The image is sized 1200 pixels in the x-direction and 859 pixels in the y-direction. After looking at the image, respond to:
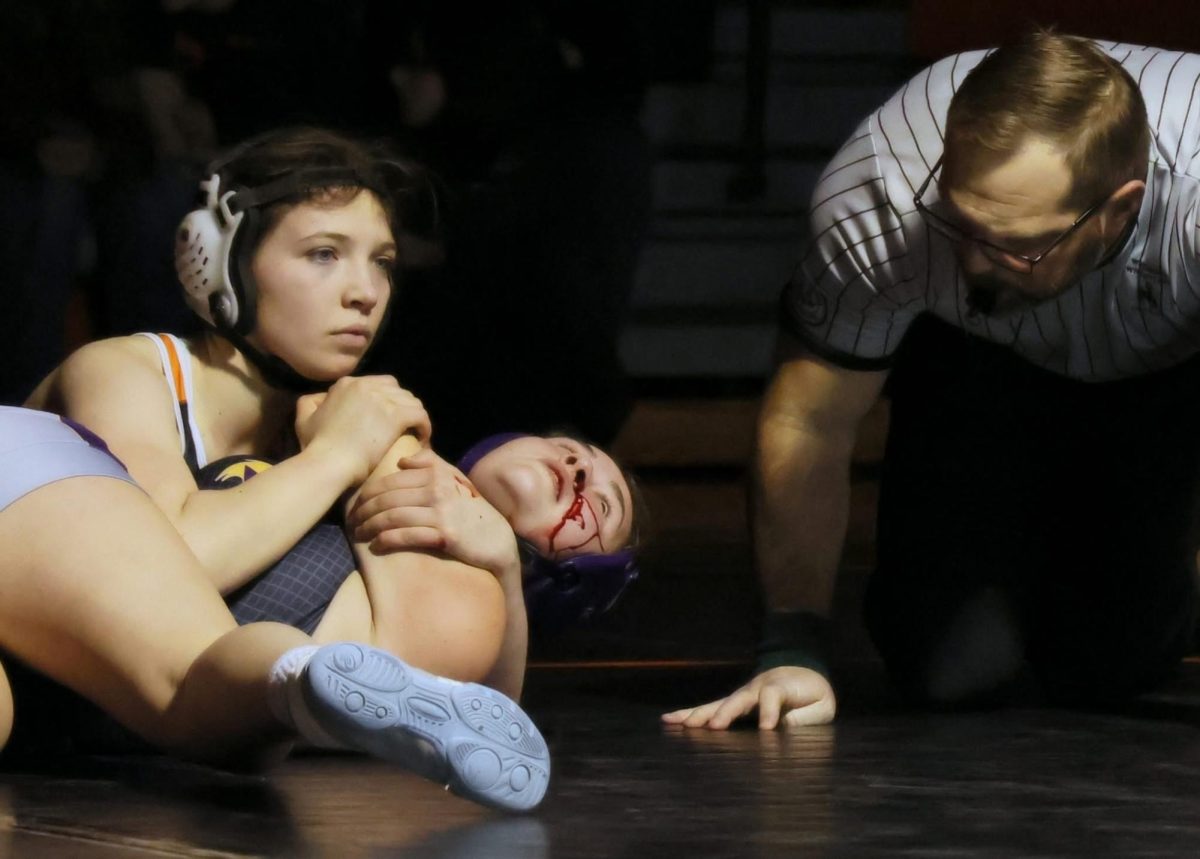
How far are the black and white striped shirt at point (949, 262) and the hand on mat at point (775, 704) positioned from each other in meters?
0.37

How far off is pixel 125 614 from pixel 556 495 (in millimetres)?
622

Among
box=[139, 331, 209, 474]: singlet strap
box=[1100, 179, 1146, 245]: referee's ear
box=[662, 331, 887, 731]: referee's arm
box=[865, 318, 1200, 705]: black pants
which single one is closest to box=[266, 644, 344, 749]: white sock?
box=[139, 331, 209, 474]: singlet strap

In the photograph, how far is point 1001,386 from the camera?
256 cm

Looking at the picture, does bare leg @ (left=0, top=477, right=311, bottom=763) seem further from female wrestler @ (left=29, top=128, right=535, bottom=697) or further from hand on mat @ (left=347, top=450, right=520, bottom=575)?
hand on mat @ (left=347, top=450, right=520, bottom=575)

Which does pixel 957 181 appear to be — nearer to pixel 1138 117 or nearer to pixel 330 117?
pixel 1138 117

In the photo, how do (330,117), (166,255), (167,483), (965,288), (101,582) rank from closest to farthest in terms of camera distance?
(101,582) < (167,483) < (965,288) < (166,255) < (330,117)

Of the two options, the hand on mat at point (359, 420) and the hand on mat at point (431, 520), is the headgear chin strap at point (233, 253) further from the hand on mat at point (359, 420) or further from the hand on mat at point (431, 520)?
the hand on mat at point (431, 520)

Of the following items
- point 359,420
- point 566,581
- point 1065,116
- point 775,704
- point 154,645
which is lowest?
point 775,704

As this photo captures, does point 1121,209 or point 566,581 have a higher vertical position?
point 1121,209

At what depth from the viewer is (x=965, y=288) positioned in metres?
2.25

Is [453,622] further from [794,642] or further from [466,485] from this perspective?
[794,642]

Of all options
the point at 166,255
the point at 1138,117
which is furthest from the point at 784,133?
the point at 1138,117

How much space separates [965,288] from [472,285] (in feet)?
7.37

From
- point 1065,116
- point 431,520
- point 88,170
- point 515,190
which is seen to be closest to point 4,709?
point 431,520
